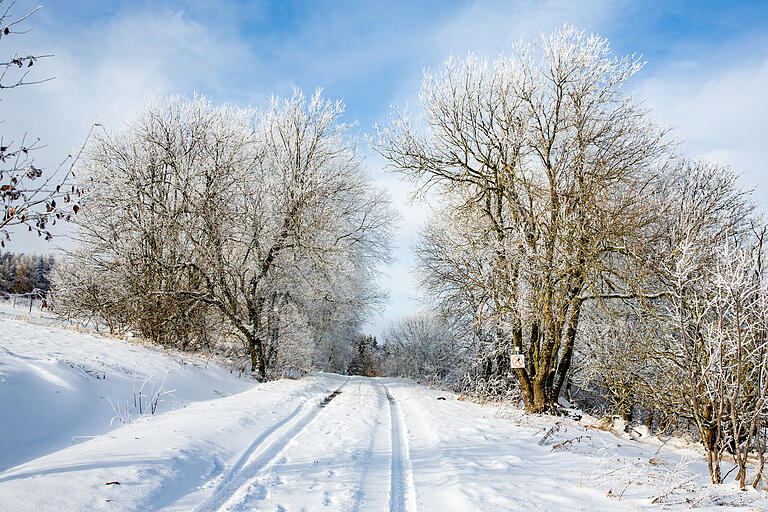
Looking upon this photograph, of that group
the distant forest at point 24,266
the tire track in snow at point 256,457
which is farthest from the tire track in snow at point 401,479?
the distant forest at point 24,266

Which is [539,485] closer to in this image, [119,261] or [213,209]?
[213,209]

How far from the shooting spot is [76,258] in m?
15.7

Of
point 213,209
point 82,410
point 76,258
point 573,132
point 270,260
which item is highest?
point 573,132

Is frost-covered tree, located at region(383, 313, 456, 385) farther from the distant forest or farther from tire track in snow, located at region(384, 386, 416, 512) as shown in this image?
the distant forest

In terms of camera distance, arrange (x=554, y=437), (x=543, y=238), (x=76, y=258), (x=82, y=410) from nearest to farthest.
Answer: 1. (x=82, y=410)
2. (x=554, y=437)
3. (x=543, y=238)
4. (x=76, y=258)

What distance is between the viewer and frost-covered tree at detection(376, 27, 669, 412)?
9.86 meters

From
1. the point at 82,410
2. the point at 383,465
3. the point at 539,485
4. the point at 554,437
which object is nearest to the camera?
the point at 539,485

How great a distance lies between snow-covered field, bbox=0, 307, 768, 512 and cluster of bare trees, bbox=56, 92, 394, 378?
20.2 feet

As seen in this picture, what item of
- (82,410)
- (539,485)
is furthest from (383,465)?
(82,410)

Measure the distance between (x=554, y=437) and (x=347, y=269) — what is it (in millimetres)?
10917

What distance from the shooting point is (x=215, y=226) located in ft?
49.6

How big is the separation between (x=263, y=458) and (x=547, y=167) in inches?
371

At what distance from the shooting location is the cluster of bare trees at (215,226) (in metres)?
14.8

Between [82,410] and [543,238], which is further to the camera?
[543,238]
